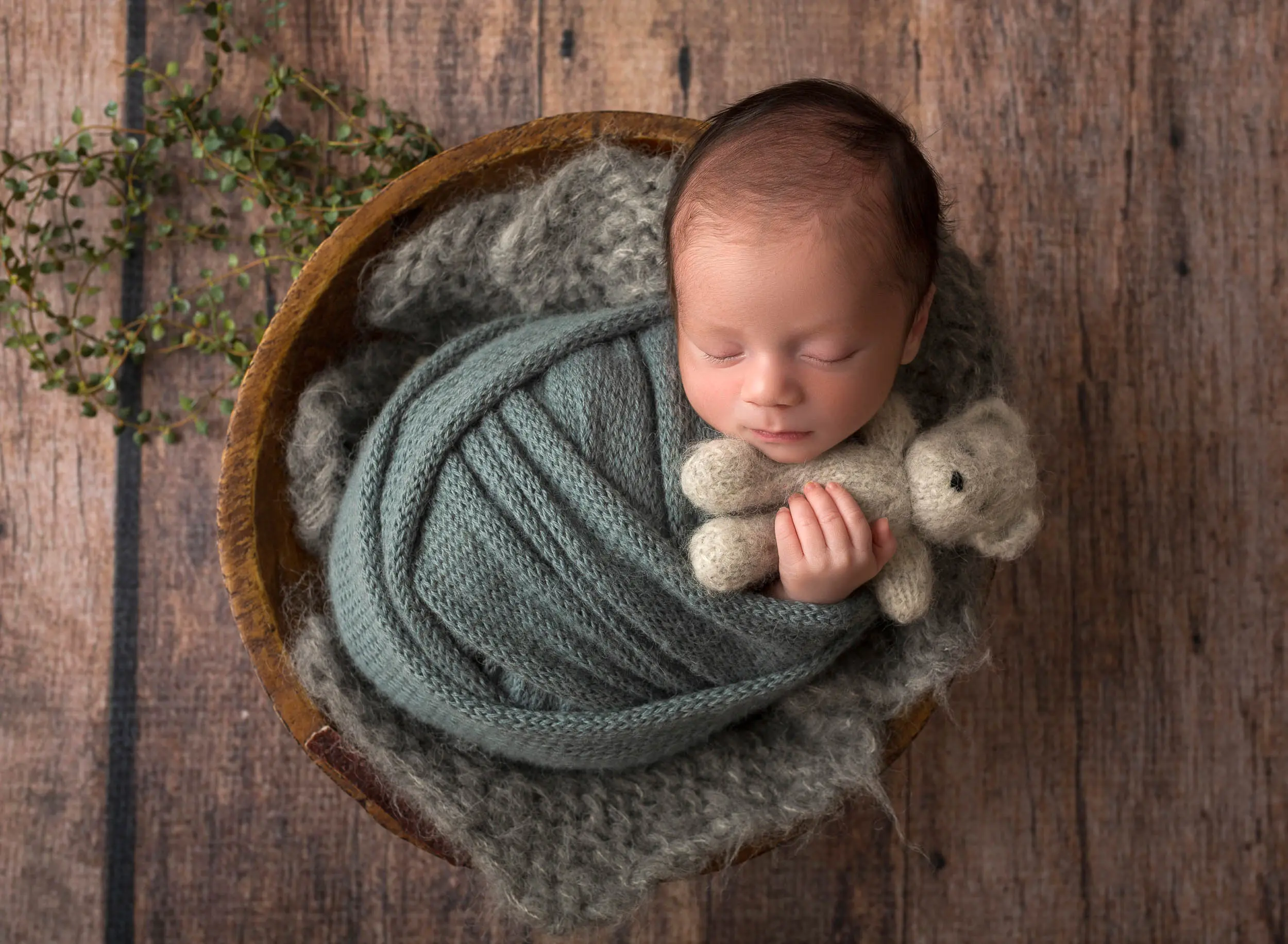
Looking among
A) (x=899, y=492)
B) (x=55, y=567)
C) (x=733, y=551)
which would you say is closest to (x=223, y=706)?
(x=55, y=567)

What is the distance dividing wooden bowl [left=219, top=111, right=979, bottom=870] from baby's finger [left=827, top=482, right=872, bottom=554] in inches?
8.8

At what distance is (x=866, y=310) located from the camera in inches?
28.5

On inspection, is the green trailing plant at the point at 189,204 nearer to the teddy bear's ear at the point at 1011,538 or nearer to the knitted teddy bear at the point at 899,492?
the knitted teddy bear at the point at 899,492

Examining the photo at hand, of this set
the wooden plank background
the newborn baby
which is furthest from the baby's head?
the wooden plank background

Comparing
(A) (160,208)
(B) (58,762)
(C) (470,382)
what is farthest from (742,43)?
(B) (58,762)

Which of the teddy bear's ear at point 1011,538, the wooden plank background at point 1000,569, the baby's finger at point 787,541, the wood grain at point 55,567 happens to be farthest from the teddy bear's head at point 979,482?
the wood grain at point 55,567

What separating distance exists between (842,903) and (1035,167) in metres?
0.91

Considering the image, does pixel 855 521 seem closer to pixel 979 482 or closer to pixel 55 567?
pixel 979 482

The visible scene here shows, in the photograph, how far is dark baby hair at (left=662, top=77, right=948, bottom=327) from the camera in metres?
0.71

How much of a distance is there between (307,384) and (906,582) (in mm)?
571

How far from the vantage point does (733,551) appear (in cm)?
79

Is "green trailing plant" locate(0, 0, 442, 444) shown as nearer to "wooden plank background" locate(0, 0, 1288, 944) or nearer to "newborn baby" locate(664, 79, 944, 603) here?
"wooden plank background" locate(0, 0, 1288, 944)

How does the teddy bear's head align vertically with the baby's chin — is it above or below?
below

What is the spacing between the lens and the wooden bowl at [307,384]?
0.88 meters
